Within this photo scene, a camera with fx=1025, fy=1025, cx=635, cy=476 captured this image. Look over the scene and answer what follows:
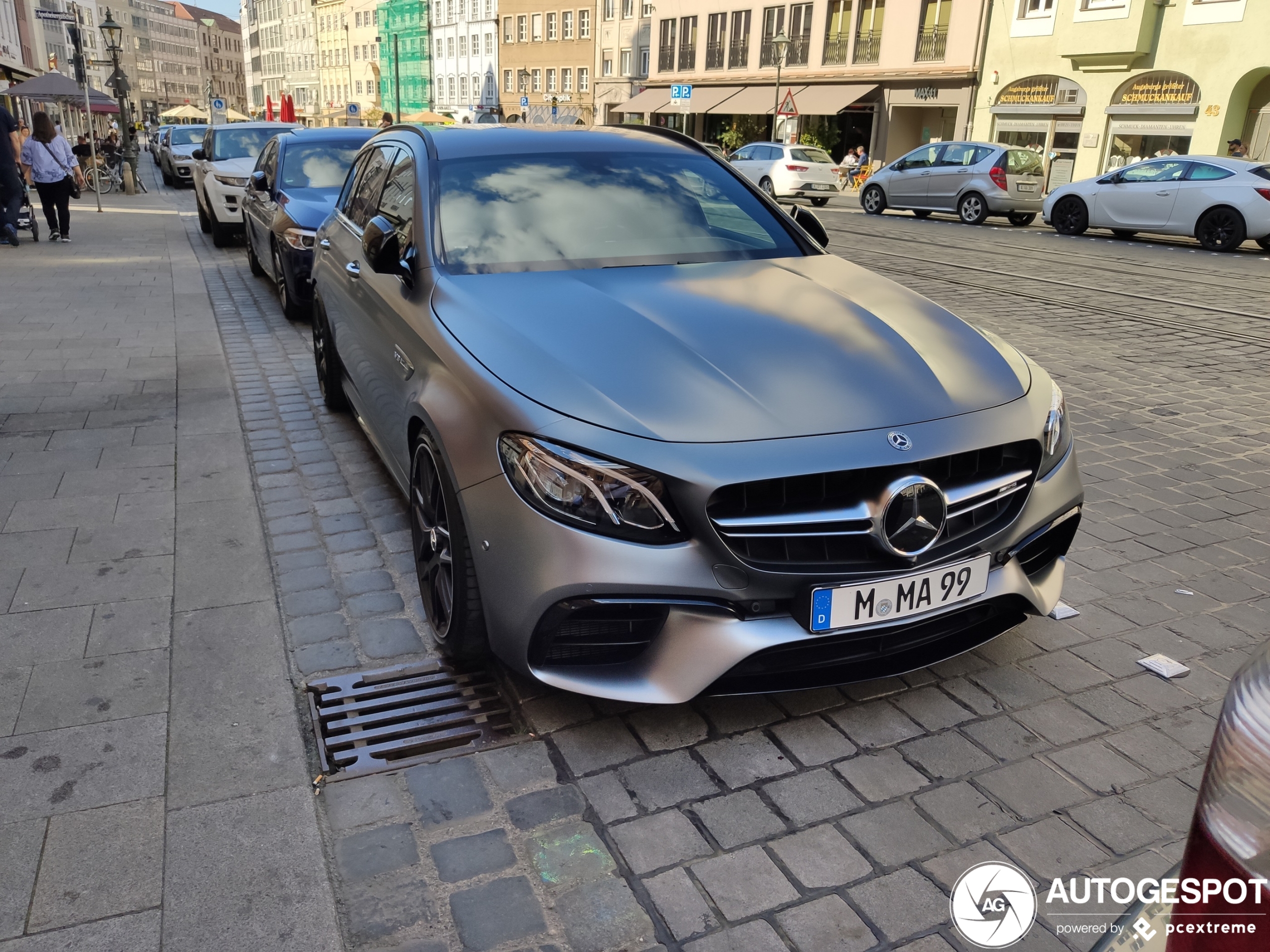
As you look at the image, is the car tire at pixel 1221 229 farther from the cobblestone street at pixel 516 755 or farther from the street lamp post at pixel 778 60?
the street lamp post at pixel 778 60

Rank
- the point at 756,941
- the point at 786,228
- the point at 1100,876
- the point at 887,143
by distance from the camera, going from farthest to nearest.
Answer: the point at 887,143 → the point at 786,228 → the point at 1100,876 → the point at 756,941

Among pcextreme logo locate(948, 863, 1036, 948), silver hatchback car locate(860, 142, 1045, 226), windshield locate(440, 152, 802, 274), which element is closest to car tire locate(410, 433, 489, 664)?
windshield locate(440, 152, 802, 274)

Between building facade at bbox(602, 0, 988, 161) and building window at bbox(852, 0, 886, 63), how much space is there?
4cm

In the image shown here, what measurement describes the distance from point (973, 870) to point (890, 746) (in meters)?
0.52

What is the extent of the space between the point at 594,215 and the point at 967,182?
19.9m

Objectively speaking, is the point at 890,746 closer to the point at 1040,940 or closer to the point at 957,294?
the point at 1040,940

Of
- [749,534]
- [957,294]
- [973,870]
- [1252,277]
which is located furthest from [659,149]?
[1252,277]

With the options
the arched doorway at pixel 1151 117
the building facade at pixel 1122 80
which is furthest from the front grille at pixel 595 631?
the building facade at pixel 1122 80

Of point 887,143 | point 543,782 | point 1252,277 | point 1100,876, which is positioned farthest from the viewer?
point 887,143

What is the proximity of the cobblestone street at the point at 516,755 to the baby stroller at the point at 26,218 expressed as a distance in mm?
11574

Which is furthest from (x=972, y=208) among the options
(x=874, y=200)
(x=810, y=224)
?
(x=810, y=224)

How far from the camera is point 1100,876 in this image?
94.5 inches

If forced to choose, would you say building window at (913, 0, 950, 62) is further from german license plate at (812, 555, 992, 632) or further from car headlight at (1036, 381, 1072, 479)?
german license plate at (812, 555, 992, 632)
